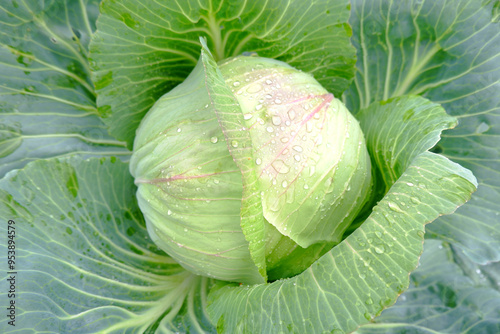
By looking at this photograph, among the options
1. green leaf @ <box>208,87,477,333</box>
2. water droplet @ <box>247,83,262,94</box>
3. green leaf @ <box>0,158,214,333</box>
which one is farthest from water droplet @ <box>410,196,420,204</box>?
green leaf @ <box>0,158,214,333</box>

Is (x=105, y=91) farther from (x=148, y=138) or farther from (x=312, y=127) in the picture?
(x=312, y=127)

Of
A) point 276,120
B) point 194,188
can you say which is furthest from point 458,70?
point 194,188

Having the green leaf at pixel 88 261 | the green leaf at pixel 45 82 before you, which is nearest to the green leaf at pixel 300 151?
the green leaf at pixel 88 261

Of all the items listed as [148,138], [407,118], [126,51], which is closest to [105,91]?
[126,51]

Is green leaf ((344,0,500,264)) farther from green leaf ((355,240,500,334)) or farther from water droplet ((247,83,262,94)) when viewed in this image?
water droplet ((247,83,262,94))

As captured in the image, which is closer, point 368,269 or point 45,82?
point 368,269

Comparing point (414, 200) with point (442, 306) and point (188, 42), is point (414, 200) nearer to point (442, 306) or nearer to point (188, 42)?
point (442, 306)

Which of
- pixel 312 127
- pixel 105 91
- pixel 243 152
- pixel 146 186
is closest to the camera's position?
pixel 243 152
